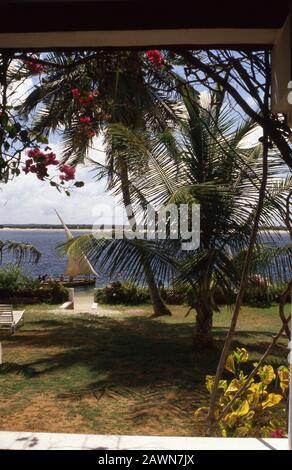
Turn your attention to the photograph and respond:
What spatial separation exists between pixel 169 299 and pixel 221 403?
26.8 feet

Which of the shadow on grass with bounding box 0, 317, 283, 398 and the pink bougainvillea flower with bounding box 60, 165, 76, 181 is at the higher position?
the pink bougainvillea flower with bounding box 60, 165, 76, 181

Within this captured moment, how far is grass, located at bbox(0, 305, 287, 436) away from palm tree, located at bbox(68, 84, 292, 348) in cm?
114

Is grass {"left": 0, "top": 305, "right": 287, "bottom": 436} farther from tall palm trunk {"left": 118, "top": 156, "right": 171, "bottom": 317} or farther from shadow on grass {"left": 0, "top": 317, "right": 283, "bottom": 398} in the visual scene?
tall palm trunk {"left": 118, "top": 156, "right": 171, "bottom": 317}

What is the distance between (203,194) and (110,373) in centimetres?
260

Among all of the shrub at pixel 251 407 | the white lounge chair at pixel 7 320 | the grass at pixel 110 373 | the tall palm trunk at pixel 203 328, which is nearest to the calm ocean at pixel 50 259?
the shrub at pixel 251 407

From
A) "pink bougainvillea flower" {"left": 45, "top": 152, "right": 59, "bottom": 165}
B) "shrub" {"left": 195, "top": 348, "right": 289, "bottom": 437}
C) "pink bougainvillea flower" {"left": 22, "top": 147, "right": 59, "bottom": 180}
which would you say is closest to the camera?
"pink bougainvillea flower" {"left": 22, "top": 147, "right": 59, "bottom": 180}

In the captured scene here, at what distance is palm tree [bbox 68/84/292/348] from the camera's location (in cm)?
519

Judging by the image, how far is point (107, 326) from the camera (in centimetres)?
878

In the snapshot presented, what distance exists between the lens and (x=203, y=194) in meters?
5.32

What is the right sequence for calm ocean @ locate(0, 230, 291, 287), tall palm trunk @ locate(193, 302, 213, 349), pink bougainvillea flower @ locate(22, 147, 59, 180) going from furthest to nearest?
1. tall palm trunk @ locate(193, 302, 213, 349)
2. calm ocean @ locate(0, 230, 291, 287)
3. pink bougainvillea flower @ locate(22, 147, 59, 180)

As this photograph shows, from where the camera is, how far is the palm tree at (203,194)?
5.19 meters

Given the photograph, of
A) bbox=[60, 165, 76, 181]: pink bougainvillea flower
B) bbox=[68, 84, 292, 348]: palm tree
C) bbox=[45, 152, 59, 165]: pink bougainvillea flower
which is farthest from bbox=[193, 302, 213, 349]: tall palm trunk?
bbox=[45, 152, 59, 165]: pink bougainvillea flower

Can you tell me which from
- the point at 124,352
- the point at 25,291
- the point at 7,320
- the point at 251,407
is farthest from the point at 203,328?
the point at 25,291

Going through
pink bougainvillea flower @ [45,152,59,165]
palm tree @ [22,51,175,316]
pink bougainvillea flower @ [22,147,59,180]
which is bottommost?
pink bougainvillea flower @ [22,147,59,180]
